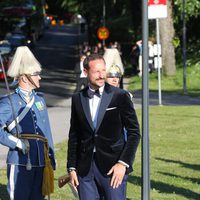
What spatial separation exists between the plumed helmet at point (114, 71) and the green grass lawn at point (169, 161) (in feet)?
9.14

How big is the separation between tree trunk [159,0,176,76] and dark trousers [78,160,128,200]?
26040 mm

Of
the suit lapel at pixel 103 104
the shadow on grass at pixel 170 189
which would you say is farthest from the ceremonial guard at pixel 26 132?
the shadow on grass at pixel 170 189

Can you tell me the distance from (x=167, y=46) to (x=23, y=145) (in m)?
26.6

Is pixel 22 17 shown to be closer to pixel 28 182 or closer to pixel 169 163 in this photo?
pixel 169 163

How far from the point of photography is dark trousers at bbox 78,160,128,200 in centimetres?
598

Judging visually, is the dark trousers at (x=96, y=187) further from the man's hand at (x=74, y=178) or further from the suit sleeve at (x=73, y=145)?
the suit sleeve at (x=73, y=145)

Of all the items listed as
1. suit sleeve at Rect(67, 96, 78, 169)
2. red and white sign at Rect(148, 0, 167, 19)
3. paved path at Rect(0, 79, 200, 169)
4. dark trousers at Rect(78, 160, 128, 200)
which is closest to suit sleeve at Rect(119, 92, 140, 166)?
dark trousers at Rect(78, 160, 128, 200)

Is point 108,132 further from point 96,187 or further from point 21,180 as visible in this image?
point 21,180

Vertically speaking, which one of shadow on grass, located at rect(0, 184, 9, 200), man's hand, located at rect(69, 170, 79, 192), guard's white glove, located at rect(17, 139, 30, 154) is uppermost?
guard's white glove, located at rect(17, 139, 30, 154)

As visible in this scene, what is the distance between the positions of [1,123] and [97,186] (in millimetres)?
980

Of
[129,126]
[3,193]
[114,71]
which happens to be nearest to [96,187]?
[129,126]

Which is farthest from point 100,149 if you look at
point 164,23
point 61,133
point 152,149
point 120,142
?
point 164,23

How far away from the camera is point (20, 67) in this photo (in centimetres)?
650

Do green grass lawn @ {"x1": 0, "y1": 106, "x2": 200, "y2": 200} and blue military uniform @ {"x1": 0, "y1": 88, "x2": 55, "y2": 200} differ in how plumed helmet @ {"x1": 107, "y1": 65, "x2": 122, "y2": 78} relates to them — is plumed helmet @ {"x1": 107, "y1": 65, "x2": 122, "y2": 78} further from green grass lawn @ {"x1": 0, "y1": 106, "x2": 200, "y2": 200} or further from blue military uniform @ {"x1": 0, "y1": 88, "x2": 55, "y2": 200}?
green grass lawn @ {"x1": 0, "y1": 106, "x2": 200, "y2": 200}
